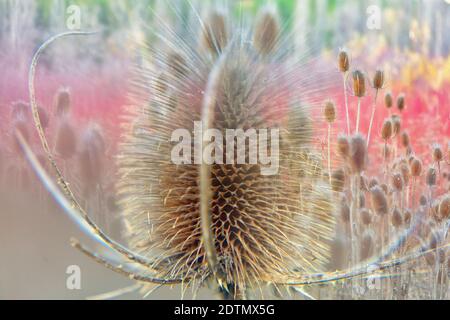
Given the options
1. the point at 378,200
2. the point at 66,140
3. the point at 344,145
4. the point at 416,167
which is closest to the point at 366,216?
the point at 378,200

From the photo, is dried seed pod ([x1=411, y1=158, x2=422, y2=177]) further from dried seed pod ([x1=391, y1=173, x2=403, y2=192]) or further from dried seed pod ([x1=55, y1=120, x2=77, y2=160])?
dried seed pod ([x1=55, y1=120, x2=77, y2=160])

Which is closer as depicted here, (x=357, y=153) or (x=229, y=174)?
(x=229, y=174)

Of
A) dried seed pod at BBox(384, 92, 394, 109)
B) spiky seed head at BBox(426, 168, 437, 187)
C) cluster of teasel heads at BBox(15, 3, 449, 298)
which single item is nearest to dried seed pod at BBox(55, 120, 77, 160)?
cluster of teasel heads at BBox(15, 3, 449, 298)

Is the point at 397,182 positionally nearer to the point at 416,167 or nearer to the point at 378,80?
the point at 416,167

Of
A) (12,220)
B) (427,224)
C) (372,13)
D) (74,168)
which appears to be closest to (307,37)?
(372,13)

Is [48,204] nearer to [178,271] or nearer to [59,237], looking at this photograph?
[59,237]

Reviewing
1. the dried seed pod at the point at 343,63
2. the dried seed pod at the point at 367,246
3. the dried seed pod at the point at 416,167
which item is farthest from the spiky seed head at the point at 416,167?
the dried seed pod at the point at 343,63

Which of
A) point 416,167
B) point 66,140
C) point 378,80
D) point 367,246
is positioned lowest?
point 367,246

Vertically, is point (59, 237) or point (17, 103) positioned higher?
point (17, 103)
